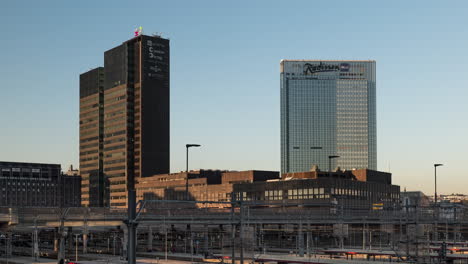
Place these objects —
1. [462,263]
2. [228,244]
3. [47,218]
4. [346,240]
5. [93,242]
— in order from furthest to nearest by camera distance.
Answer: [93,242] < [346,240] < [47,218] < [462,263] < [228,244]

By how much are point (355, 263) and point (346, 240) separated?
84.1m

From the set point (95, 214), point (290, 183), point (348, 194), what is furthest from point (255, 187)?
point (95, 214)

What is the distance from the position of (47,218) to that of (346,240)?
74.4 metres

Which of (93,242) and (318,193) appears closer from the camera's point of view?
(93,242)

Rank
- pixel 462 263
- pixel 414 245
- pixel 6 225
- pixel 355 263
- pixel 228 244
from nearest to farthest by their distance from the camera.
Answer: pixel 228 244
pixel 355 263
pixel 414 245
pixel 462 263
pixel 6 225

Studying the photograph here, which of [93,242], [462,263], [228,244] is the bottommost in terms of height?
[93,242]

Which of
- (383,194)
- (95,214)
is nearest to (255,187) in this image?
(383,194)

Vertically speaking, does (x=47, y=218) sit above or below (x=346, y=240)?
above

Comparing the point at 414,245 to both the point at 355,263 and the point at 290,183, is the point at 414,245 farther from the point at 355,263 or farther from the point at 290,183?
the point at 290,183

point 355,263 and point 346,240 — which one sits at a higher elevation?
point 355,263

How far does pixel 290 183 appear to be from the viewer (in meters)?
175

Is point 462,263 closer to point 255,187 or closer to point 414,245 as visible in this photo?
point 414,245

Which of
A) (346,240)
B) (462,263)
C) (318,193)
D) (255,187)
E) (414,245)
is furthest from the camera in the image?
(255,187)

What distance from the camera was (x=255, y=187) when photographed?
183625mm
